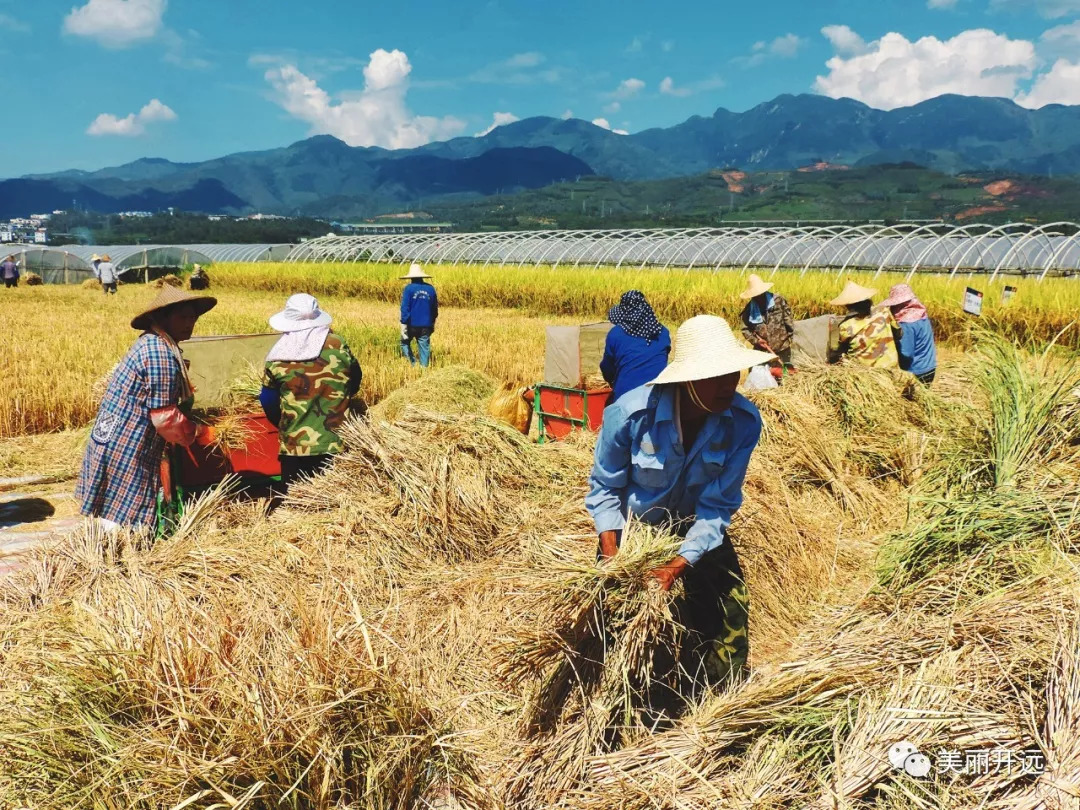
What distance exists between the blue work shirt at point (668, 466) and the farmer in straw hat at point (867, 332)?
389cm

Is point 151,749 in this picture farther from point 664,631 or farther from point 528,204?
point 528,204

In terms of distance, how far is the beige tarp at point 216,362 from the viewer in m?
5.11

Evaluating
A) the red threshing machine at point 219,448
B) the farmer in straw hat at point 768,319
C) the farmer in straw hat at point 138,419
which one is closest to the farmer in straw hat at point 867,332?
the farmer in straw hat at point 768,319

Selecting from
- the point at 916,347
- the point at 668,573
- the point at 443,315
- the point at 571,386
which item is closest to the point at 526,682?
the point at 668,573

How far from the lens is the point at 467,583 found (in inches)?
142

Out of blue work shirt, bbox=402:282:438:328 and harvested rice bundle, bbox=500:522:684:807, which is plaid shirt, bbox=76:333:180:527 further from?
blue work shirt, bbox=402:282:438:328

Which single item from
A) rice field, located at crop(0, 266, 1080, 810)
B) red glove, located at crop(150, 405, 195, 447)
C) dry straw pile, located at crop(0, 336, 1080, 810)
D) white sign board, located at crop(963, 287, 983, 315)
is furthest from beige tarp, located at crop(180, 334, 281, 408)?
white sign board, located at crop(963, 287, 983, 315)

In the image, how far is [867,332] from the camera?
6102 mm

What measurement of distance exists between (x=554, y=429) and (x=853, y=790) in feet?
14.9

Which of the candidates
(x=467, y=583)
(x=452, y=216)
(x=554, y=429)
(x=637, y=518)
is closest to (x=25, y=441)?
(x=554, y=429)

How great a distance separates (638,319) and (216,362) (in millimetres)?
2793

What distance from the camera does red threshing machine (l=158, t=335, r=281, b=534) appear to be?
425 centimetres

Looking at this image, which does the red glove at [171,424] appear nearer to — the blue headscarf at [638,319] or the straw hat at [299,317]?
the straw hat at [299,317]

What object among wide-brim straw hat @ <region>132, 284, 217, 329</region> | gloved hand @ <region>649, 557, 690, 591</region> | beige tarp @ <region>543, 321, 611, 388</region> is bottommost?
gloved hand @ <region>649, 557, 690, 591</region>
